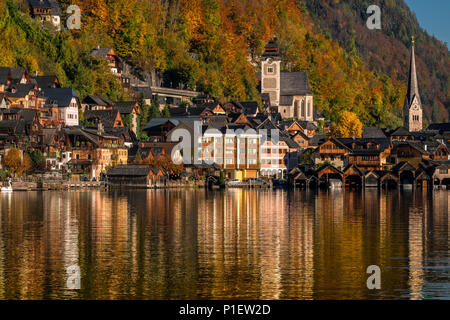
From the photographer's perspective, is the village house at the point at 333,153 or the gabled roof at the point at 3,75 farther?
the village house at the point at 333,153

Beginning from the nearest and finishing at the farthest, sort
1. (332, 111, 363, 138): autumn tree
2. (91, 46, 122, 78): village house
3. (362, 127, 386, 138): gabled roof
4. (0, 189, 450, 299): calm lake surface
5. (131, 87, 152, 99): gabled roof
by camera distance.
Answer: (0, 189, 450, 299): calm lake surface
(91, 46, 122, 78): village house
(131, 87, 152, 99): gabled roof
(362, 127, 386, 138): gabled roof
(332, 111, 363, 138): autumn tree

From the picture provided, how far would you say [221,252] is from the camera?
4212 centimetres

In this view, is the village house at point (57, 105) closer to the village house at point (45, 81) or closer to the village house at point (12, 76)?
the village house at point (45, 81)

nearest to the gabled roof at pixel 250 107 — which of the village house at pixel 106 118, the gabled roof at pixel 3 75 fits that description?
the village house at pixel 106 118

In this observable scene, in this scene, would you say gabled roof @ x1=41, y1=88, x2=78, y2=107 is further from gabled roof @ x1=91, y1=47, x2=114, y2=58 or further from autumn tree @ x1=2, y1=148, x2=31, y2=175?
gabled roof @ x1=91, y1=47, x2=114, y2=58

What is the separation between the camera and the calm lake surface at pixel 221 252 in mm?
32469

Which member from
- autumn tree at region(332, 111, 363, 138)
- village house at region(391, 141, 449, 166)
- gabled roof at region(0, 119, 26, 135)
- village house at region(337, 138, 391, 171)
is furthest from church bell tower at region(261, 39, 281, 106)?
gabled roof at region(0, 119, 26, 135)

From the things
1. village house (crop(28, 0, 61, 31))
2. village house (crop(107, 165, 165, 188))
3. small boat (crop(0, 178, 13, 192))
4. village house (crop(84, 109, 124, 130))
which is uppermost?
village house (crop(28, 0, 61, 31))

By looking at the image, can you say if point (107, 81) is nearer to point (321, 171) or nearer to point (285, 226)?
point (321, 171)

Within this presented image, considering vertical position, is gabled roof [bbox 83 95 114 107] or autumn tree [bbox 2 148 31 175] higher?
gabled roof [bbox 83 95 114 107]

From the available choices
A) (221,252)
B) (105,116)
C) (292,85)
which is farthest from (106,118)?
(221,252)

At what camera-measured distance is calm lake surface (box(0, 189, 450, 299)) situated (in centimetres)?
3247

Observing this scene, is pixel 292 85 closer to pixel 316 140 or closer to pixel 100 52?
pixel 316 140
